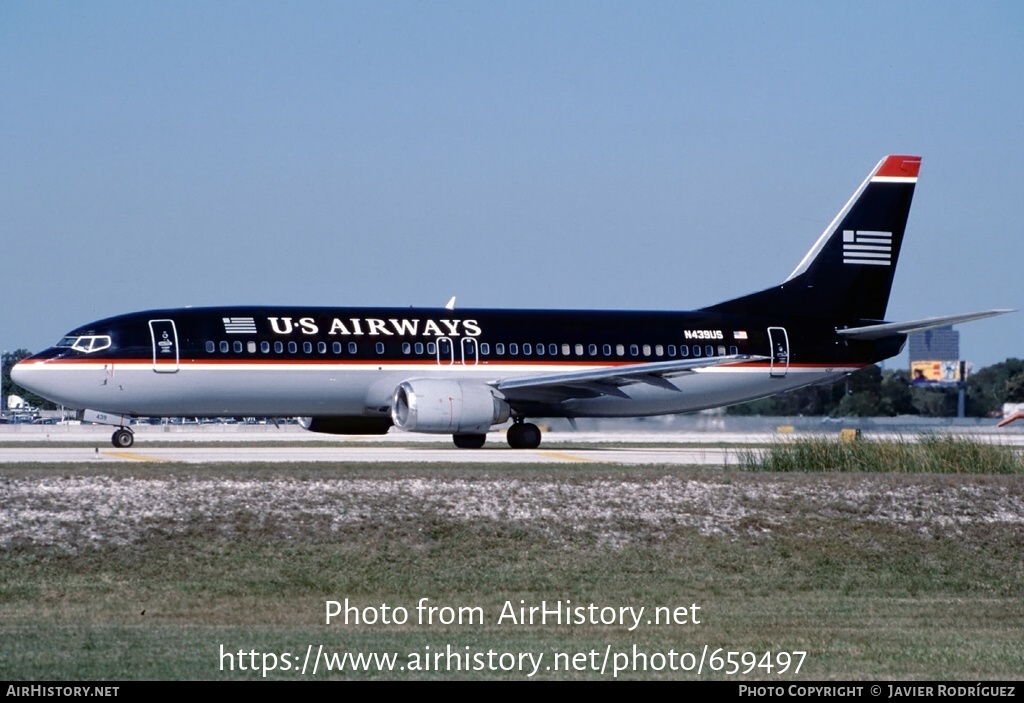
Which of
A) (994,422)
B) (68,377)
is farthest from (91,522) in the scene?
(994,422)

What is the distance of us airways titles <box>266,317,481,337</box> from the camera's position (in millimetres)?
38062

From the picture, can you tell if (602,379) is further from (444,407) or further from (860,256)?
(860,256)

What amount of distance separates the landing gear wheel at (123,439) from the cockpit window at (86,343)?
7.78ft

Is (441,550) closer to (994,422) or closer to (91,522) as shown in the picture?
(91,522)

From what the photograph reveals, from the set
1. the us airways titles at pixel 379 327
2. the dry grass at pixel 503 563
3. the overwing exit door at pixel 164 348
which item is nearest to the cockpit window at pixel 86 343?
the overwing exit door at pixel 164 348

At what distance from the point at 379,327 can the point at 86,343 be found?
7.47 metres

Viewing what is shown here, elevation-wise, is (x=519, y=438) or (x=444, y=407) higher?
(x=444, y=407)

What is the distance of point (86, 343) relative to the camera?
36562mm

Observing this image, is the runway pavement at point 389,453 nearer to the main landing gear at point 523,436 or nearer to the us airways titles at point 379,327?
the main landing gear at point 523,436

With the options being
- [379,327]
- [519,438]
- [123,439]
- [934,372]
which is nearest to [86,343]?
A: [123,439]

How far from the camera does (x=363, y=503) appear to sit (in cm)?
2111

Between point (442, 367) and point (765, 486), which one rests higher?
point (442, 367)

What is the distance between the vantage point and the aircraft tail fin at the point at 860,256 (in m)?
44.3
